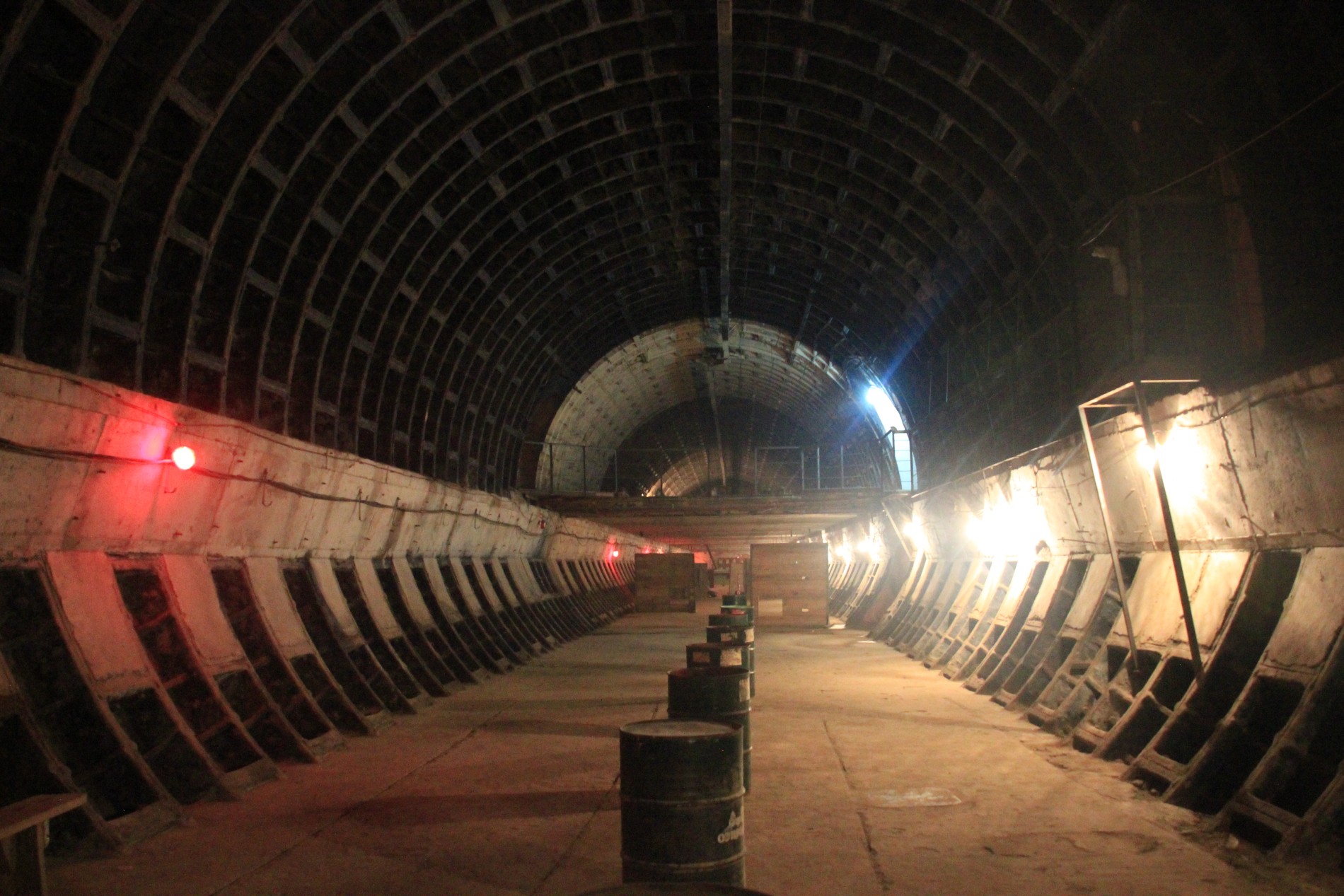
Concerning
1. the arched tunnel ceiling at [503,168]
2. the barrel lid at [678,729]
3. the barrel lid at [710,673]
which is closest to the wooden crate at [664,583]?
the arched tunnel ceiling at [503,168]

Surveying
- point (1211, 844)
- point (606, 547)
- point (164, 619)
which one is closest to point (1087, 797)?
point (1211, 844)

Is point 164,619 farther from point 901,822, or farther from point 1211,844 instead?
point 1211,844

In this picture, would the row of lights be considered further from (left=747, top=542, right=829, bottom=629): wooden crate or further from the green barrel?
the green barrel

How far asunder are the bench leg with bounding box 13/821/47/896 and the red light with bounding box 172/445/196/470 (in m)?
4.49

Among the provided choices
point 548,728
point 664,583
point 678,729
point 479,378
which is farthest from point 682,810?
point 664,583

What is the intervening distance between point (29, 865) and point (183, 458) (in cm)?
470

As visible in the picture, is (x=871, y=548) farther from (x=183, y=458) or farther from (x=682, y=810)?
(x=682, y=810)

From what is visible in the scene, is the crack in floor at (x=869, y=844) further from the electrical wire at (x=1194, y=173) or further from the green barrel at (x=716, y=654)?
the electrical wire at (x=1194, y=173)

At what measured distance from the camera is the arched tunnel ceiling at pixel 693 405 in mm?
29016

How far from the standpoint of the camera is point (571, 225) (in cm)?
1977

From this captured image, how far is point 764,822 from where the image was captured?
7938 millimetres

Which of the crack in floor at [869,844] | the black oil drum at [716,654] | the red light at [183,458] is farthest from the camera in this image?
the black oil drum at [716,654]

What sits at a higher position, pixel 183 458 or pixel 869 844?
pixel 183 458

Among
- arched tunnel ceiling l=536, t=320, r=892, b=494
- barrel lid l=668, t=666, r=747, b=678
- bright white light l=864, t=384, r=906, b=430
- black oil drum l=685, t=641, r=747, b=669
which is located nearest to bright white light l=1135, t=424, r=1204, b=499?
barrel lid l=668, t=666, r=747, b=678
